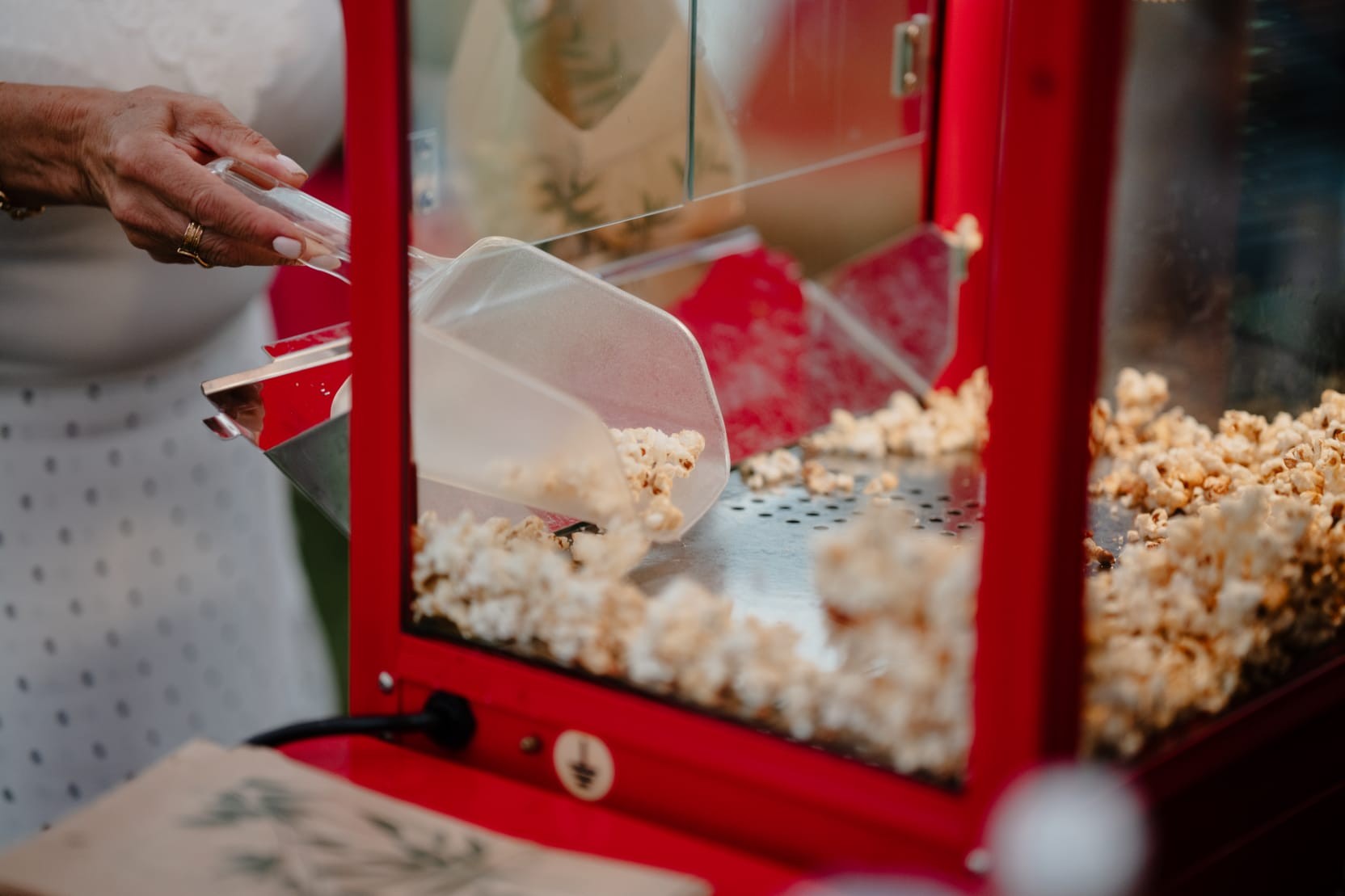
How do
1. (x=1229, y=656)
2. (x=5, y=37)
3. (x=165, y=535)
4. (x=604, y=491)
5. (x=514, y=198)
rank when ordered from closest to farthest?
(x=1229, y=656)
(x=604, y=491)
(x=514, y=198)
(x=5, y=37)
(x=165, y=535)

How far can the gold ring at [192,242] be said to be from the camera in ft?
3.22

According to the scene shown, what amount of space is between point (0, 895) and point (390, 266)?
0.38 meters

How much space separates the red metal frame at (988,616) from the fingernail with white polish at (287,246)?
6.7 inches

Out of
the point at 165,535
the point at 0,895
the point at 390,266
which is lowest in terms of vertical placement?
the point at 165,535

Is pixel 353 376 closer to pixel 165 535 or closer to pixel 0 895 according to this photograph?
pixel 0 895

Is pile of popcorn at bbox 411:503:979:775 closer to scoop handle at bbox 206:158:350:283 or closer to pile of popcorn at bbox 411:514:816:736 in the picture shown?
pile of popcorn at bbox 411:514:816:736

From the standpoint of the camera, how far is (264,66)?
133cm

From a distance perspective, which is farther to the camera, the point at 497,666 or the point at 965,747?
the point at 497,666

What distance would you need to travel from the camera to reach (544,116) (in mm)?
948

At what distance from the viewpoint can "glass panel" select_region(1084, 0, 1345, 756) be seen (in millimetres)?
918

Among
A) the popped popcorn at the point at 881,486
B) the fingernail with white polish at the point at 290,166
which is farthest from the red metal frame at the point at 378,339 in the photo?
the popped popcorn at the point at 881,486

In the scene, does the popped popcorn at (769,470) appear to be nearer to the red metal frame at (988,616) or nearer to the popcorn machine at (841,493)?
the popcorn machine at (841,493)

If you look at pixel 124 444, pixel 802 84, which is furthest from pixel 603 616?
pixel 124 444

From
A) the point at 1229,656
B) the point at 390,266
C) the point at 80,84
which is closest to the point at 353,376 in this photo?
the point at 390,266
